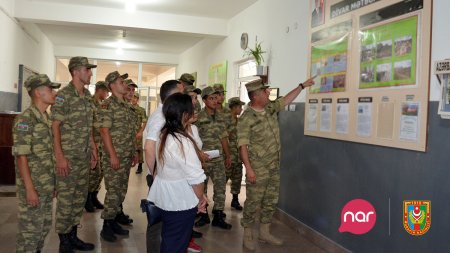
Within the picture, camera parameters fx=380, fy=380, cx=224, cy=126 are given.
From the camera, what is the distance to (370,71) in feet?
9.58

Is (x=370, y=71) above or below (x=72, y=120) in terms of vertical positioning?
above

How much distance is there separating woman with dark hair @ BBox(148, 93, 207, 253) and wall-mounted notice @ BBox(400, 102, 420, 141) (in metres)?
1.44

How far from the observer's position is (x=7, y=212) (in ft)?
14.1

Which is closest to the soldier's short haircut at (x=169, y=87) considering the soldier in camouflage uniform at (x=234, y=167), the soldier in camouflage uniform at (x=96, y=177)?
the soldier in camouflage uniform at (x=96, y=177)

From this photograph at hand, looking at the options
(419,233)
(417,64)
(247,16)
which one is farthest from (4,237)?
(247,16)

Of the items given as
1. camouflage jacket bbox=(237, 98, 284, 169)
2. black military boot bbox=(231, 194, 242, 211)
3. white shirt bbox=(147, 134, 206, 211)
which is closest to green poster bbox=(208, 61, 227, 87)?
black military boot bbox=(231, 194, 242, 211)

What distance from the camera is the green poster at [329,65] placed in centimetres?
328

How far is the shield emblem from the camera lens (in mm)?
2400

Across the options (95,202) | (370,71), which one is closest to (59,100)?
(95,202)

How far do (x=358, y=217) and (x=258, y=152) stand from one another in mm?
990

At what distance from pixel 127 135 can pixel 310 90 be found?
1838 mm

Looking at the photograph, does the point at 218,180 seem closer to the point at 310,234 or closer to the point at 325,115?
the point at 310,234

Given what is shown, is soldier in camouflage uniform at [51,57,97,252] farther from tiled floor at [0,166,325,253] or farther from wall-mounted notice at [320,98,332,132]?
wall-mounted notice at [320,98,332,132]

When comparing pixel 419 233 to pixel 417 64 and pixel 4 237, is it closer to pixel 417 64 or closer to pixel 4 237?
pixel 417 64
